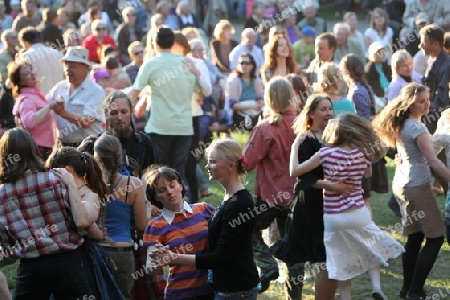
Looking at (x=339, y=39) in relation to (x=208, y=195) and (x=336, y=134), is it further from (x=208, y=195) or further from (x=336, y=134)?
(x=336, y=134)

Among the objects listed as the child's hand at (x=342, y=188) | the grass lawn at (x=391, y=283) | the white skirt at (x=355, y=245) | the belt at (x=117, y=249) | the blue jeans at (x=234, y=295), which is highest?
the child's hand at (x=342, y=188)

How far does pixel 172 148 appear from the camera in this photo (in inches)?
399

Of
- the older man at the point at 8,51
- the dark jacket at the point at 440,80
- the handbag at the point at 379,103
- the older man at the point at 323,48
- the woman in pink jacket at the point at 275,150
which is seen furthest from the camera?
the older man at the point at 8,51

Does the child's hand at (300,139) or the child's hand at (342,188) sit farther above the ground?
the child's hand at (300,139)

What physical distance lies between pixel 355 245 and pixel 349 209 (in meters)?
0.26

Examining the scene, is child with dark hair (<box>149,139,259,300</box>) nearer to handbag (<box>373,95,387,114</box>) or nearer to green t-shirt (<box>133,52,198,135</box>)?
green t-shirt (<box>133,52,198,135</box>)

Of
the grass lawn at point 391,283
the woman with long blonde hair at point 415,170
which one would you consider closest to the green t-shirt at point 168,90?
the grass lawn at point 391,283

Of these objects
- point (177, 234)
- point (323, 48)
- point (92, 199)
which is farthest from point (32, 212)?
point (323, 48)

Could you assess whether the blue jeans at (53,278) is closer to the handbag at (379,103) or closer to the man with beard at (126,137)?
the man with beard at (126,137)

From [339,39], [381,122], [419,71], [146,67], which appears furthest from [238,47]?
[381,122]

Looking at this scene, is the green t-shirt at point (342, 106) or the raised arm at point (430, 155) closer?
the raised arm at point (430, 155)

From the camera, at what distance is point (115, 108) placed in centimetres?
715

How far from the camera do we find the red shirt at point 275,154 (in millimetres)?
7855

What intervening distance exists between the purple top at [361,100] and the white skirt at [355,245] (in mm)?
2586
